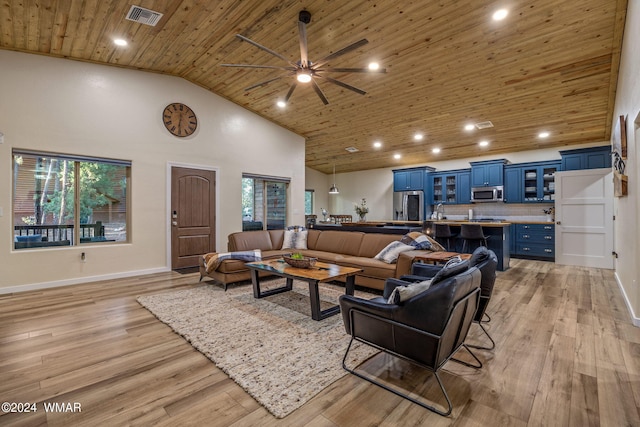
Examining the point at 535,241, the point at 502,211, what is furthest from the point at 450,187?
the point at 535,241

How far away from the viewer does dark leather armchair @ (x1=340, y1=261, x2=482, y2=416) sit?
1.74 m

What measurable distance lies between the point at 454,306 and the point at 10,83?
20.3ft

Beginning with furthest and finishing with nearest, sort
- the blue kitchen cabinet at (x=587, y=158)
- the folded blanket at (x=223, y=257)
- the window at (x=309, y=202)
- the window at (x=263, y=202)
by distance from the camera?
the window at (x=309, y=202) → the window at (x=263, y=202) → the blue kitchen cabinet at (x=587, y=158) → the folded blanket at (x=223, y=257)

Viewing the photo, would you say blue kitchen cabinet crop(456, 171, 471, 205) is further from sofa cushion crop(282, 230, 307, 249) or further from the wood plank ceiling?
sofa cushion crop(282, 230, 307, 249)

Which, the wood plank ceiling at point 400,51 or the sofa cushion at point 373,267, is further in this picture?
the sofa cushion at point 373,267

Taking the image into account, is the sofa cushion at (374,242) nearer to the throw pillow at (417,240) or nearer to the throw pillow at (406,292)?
the throw pillow at (417,240)

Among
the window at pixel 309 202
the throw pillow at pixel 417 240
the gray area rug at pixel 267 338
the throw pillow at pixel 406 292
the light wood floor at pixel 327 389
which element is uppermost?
the window at pixel 309 202

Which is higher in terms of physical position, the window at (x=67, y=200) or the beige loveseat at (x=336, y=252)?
the window at (x=67, y=200)

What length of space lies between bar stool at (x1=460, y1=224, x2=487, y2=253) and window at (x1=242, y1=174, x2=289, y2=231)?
163 inches

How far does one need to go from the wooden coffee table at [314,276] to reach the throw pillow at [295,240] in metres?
1.56

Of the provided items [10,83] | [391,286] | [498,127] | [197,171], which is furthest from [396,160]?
[10,83]

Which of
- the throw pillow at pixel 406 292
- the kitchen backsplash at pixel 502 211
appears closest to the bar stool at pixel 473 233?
the kitchen backsplash at pixel 502 211

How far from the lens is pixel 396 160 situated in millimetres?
9227

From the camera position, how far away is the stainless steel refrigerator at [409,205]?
345 inches
